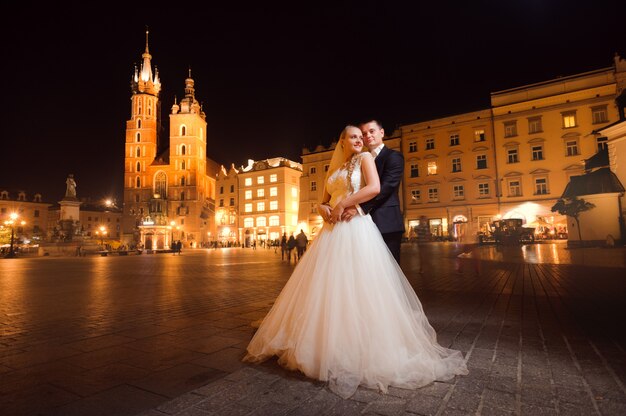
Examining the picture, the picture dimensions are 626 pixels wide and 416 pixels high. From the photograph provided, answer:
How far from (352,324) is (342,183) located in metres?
1.36

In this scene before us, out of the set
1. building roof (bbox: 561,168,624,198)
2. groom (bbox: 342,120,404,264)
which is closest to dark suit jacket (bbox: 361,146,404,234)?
groom (bbox: 342,120,404,264)

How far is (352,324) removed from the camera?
2.82m

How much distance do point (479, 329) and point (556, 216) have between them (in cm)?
3792

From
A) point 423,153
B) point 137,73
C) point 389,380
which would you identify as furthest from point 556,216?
point 137,73

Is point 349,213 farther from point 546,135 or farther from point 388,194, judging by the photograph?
point 546,135

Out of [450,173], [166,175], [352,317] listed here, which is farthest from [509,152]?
[166,175]

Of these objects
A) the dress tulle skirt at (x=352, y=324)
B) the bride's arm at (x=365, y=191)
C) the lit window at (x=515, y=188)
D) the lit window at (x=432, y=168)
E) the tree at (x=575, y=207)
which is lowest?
the dress tulle skirt at (x=352, y=324)

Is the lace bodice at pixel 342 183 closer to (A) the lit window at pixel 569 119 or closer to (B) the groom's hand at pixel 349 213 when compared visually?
(B) the groom's hand at pixel 349 213

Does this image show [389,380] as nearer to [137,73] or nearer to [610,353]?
[610,353]

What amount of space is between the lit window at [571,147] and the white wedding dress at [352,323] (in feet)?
136

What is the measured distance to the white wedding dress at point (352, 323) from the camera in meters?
2.66

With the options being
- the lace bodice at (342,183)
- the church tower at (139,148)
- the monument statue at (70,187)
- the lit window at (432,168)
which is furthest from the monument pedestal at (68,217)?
the lace bodice at (342,183)

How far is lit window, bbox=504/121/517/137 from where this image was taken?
38375mm

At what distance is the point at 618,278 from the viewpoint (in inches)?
322
